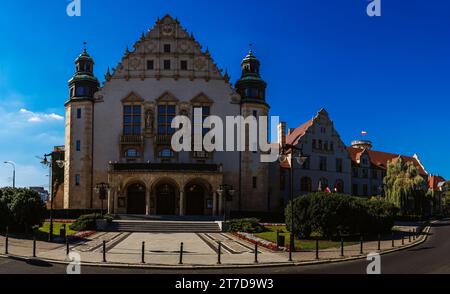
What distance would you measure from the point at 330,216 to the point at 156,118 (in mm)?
28891

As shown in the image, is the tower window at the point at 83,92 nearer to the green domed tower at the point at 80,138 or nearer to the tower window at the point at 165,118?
the green domed tower at the point at 80,138

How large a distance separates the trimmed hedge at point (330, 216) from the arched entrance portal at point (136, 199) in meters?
23.7

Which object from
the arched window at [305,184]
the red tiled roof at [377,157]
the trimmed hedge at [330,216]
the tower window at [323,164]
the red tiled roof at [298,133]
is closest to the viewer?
the trimmed hedge at [330,216]

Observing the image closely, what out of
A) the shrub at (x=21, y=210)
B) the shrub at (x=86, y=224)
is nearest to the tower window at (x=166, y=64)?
the shrub at (x=86, y=224)

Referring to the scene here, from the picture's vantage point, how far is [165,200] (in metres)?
51.4

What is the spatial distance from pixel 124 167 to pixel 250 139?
627 inches

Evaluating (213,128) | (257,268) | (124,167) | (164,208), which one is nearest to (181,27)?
(213,128)

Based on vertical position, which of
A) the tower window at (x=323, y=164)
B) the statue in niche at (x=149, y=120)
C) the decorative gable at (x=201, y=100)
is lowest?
the tower window at (x=323, y=164)

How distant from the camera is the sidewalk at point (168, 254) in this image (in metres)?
20.5

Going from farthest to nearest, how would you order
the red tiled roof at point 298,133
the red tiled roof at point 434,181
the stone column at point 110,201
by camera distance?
1. the red tiled roof at point 434,181
2. the red tiled roof at point 298,133
3. the stone column at point 110,201

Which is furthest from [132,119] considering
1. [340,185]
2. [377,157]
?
[377,157]

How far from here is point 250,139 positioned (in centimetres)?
5309

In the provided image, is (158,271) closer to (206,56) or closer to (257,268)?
(257,268)
